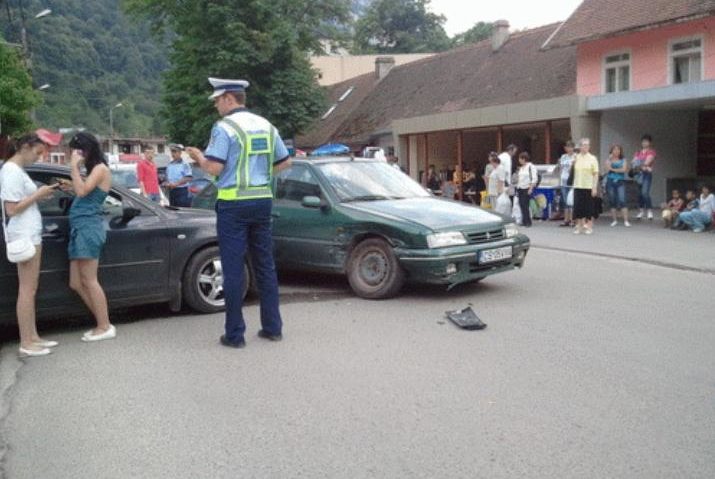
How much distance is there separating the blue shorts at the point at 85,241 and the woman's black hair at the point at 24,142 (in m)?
0.76

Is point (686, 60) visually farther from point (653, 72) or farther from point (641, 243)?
point (641, 243)

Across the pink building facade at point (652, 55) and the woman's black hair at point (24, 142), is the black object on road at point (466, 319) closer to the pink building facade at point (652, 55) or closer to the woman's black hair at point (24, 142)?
the woman's black hair at point (24, 142)

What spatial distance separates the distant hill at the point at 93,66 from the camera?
234ft

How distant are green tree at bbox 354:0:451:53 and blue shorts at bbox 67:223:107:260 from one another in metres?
72.3

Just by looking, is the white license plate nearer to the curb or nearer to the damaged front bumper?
the damaged front bumper

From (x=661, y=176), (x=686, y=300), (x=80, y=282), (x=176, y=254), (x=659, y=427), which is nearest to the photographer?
(x=659, y=427)

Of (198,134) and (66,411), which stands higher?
(198,134)

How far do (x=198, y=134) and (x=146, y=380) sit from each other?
3067 cm

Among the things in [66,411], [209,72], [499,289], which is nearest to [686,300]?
[499,289]

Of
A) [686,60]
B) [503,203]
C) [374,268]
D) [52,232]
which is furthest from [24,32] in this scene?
[52,232]

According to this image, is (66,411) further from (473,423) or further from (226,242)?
(473,423)

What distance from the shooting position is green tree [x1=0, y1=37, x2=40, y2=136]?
109ft

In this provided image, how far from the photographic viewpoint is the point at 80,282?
21.9 feet

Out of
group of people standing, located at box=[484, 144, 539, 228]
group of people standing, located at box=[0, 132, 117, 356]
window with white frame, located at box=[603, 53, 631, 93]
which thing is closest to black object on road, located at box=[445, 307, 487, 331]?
group of people standing, located at box=[0, 132, 117, 356]
